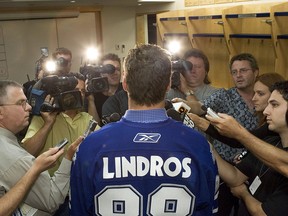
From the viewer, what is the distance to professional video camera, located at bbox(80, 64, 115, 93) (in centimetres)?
216

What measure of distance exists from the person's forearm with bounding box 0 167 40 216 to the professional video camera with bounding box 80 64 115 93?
0.97 m

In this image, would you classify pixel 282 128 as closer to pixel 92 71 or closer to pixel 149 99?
pixel 149 99

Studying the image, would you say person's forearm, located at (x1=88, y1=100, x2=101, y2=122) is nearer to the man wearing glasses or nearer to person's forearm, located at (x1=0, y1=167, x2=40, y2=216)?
the man wearing glasses

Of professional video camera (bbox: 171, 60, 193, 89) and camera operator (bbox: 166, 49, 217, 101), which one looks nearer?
professional video camera (bbox: 171, 60, 193, 89)

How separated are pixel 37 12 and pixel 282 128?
4.79 metres

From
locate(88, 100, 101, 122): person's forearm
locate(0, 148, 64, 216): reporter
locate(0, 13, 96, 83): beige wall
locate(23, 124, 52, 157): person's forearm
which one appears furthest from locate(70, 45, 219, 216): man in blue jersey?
locate(0, 13, 96, 83): beige wall

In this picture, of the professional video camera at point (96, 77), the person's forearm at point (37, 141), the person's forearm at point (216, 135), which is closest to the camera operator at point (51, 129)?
the person's forearm at point (37, 141)

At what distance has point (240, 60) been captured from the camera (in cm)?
232

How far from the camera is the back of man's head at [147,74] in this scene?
3.32 feet

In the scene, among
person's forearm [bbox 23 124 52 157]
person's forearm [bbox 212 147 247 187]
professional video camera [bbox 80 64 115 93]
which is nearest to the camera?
person's forearm [bbox 212 147 247 187]

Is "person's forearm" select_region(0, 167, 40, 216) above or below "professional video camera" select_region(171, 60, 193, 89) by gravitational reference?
below

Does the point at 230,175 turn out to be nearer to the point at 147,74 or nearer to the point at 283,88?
the point at 283,88

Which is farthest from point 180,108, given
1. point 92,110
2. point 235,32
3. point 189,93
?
point 235,32

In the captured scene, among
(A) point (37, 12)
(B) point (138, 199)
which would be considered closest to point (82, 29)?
(A) point (37, 12)
